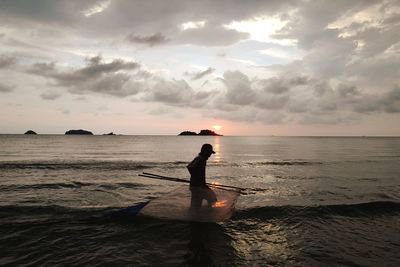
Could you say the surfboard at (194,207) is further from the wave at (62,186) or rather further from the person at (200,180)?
the wave at (62,186)

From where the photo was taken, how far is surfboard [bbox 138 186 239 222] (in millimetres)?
10031

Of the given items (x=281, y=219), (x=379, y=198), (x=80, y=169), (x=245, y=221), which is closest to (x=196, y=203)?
(x=245, y=221)

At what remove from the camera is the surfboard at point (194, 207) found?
10031 millimetres

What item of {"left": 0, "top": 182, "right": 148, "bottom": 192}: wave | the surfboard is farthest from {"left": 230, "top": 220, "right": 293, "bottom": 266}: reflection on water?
{"left": 0, "top": 182, "right": 148, "bottom": 192}: wave

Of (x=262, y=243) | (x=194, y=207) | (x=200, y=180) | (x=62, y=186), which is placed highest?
(x=200, y=180)

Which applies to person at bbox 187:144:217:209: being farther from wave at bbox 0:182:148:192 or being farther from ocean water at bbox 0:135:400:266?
wave at bbox 0:182:148:192

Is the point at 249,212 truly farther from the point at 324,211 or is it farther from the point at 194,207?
the point at 194,207

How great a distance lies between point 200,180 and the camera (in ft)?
36.7

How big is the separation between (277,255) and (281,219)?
4328 millimetres

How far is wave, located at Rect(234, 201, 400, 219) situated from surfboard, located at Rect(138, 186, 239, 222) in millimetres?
2258

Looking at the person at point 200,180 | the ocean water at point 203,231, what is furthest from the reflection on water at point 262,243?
the person at point 200,180

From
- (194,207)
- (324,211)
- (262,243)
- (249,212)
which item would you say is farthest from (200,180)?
(324,211)

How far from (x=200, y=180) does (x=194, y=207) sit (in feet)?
3.89

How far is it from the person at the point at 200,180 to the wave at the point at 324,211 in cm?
254
